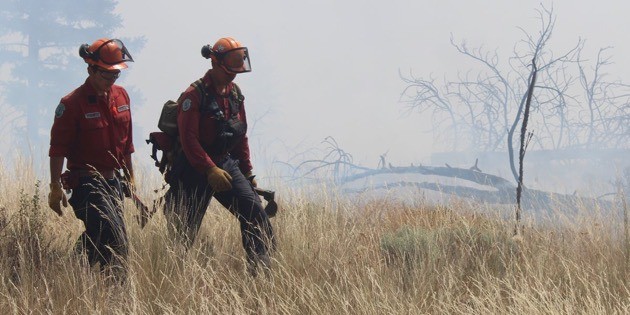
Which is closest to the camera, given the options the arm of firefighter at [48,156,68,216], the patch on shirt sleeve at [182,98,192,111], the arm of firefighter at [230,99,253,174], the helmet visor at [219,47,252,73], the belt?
the arm of firefighter at [48,156,68,216]

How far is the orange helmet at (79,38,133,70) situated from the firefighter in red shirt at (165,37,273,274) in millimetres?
509

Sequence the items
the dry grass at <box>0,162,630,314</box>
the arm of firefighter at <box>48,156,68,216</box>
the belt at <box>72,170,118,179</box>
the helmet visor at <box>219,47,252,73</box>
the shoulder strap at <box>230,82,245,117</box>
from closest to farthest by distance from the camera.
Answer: the dry grass at <box>0,162,630,314</box>
the arm of firefighter at <box>48,156,68,216</box>
the belt at <box>72,170,118,179</box>
the helmet visor at <box>219,47,252,73</box>
the shoulder strap at <box>230,82,245,117</box>

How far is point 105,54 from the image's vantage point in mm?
Result: 5242

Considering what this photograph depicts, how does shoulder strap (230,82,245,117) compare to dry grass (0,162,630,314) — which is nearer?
dry grass (0,162,630,314)

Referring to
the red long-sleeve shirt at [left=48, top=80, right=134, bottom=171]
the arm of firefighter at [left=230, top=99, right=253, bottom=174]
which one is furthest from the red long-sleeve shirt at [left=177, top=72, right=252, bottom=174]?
the red long-sleeve shirt at [left=48, top=80, right=134, bottom=171]

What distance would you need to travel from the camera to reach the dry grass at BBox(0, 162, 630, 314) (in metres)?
4.59

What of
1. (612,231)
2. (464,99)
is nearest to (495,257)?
(612,231)

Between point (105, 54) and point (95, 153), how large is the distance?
650 mm

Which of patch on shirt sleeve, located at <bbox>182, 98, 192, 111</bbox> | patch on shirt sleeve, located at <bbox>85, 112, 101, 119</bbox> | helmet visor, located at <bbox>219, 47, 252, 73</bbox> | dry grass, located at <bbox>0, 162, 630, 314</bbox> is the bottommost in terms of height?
dry grass, located at <bbox>0, 162, 630, 314</bbox>

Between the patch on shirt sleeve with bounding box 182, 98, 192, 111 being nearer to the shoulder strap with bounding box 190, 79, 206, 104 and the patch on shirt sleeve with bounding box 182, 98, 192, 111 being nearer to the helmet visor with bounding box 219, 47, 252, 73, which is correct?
the shoulder strap with bounding box 190, 79, 206, 104

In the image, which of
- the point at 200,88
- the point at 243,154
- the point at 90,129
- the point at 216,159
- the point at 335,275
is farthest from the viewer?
the point at 243,154

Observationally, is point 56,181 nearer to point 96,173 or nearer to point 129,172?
point 96,173

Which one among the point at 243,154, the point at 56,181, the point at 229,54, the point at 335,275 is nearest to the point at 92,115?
the point at 56,181

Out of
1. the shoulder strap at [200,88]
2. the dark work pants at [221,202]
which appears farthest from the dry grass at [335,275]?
the shoulder strap at [200,88]
